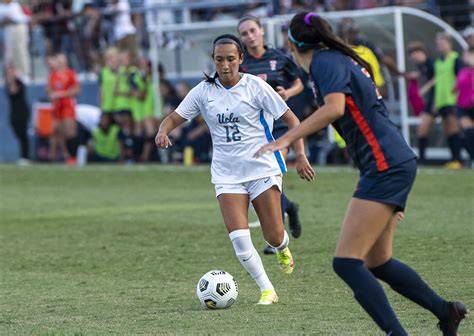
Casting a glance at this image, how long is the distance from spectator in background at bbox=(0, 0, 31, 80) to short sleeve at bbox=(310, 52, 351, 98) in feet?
74.8

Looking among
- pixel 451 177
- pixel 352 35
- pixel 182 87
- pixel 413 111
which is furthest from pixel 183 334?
pixel 182 87

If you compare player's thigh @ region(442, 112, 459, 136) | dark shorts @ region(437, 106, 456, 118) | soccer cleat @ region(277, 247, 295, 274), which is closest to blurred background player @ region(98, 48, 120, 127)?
dark shorts @ region(437, 106, 456, 118)

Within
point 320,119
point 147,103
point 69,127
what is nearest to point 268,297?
point 320,119

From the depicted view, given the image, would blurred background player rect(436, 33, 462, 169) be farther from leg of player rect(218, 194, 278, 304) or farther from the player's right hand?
the player's right hand

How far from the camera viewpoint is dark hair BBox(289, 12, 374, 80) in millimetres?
6480

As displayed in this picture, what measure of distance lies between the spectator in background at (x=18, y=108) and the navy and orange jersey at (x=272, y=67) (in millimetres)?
15627

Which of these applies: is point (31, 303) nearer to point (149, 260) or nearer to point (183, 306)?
point (183, 306)

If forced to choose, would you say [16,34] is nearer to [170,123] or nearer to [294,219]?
[294,219]

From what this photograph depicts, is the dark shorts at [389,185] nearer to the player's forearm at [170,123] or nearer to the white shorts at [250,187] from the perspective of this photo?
the white shorts at [250,187]

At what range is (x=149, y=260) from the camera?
1155cm

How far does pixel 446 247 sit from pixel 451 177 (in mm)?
7244

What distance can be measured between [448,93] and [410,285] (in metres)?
13.9

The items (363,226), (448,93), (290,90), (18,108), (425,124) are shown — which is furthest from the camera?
(18,108)

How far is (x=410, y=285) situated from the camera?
→ 6.65 meters
